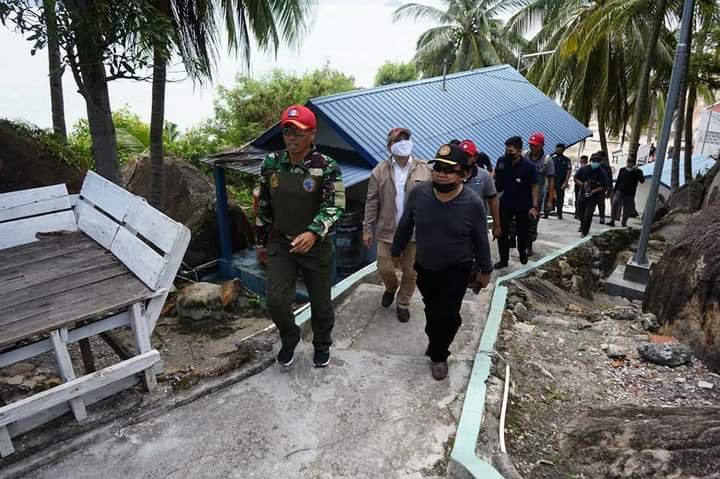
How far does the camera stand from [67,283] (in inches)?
117

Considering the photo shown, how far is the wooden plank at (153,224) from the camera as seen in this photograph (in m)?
2.94

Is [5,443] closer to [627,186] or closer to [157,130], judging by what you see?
[157,130]

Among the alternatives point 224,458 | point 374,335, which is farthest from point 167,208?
point 224,458

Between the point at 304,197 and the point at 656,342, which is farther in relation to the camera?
the point at 656,342

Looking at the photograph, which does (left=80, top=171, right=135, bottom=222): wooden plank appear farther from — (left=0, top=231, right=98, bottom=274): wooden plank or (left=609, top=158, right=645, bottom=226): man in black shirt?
(left=609, top=158, right=645, bottom=226): man in black shirt

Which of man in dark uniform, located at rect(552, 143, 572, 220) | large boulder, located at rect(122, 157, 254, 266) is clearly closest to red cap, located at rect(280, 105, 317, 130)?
large boulder, located at rect(122, 157, 254, 266)

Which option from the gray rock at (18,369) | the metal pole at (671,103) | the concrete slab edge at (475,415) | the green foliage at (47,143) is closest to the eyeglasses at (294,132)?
the concrete slab edge at (475,415)

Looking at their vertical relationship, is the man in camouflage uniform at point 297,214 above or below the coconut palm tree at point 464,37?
below

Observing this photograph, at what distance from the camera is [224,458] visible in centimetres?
280

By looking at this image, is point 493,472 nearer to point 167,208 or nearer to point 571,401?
point 571,401

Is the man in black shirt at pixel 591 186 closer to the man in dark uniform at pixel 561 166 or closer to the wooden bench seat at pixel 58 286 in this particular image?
the man in dark uniform at pixel 561 166

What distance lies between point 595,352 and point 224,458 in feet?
9.98

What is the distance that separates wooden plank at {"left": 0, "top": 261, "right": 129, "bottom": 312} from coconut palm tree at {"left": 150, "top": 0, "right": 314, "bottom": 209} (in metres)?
4.59

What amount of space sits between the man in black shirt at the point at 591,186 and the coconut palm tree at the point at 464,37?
54.4 feet
